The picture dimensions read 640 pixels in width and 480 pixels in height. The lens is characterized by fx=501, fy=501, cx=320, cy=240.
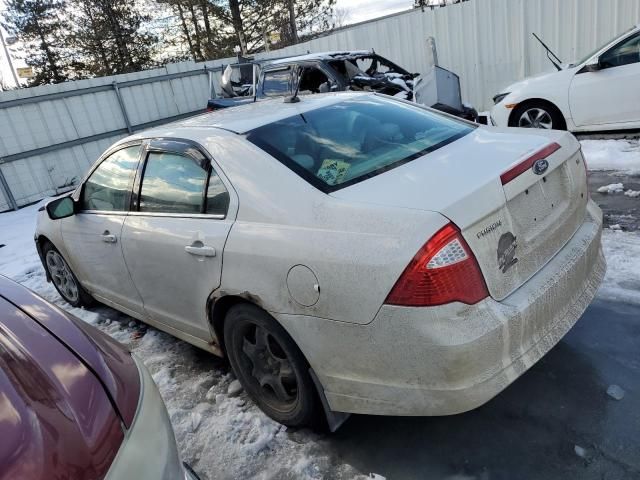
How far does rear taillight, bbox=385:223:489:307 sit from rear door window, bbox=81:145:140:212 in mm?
2189

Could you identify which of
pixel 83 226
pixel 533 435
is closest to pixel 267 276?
pixel 533 435

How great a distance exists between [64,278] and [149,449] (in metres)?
3.91

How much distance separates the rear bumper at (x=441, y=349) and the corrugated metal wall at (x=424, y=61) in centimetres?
935

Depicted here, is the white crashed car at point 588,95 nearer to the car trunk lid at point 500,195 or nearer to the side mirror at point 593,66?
the side mirror at point 593,66

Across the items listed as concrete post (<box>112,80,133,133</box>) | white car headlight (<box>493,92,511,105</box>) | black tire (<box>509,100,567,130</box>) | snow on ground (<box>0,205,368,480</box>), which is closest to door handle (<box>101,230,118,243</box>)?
snow on ground (<box>0,205,368,480</box>)

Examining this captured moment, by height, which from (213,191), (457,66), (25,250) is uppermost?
(213,191)

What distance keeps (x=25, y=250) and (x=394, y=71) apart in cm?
698

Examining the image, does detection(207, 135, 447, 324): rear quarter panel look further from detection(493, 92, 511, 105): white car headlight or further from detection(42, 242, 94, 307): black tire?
detection(493, 92, 511, 105): white car headlight

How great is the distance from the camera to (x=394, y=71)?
9547 millimetres

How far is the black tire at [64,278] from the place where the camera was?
4.49 meters

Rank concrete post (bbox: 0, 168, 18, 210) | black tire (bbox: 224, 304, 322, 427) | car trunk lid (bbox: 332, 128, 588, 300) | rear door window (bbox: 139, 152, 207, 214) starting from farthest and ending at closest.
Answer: concrete post (bbox: 0, 168, 18, 210) → rear door window (bbox: 139, 152, 207, 214) → black tire (bbox: 224, 304, 322, 427) → car trunk lid (bbox: 332, 128, 588, 300)

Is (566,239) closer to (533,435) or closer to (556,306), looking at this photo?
(556,306)

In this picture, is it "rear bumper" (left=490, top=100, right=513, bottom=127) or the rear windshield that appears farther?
"rear bumper" (left=490, top=100, right=513, bottom=127)

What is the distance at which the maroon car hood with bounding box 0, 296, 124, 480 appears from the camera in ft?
3.71
